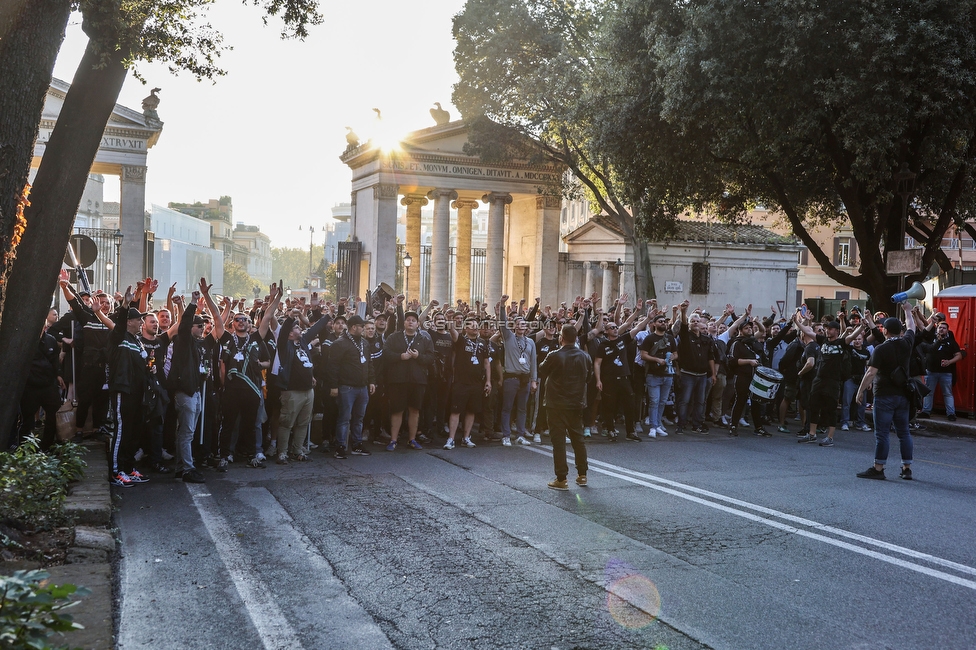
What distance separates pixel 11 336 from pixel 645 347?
980 cm

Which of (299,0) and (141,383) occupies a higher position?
(299,0)

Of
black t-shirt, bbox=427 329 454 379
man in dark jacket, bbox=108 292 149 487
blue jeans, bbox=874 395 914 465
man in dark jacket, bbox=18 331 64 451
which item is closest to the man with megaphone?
blue jeans, bbox=874 395 914 465

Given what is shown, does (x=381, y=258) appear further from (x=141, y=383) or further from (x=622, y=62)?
(x=141, y=383)

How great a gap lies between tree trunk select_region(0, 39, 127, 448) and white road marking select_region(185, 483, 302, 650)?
6.26ft

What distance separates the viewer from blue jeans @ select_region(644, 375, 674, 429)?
14188 mm

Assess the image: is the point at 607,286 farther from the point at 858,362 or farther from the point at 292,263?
the point at 292,263

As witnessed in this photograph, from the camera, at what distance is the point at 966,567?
6652 mm

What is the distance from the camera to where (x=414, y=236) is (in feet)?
121

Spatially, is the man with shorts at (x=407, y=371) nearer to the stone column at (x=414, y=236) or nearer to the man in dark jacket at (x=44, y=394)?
the man in dark jacket at (x=44, y=394)

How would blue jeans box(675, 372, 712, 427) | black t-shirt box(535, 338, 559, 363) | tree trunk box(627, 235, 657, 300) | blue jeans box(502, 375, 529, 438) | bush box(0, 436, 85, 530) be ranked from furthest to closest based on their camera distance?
tree trunk box(627, 235, 657, 300), blue jeans box(675, 372, 712, 427), black t-shirt box(535, 338, 559, 363), blue jeans box(502, 375, 529, 438), bush box(0, 436, 85, 530)

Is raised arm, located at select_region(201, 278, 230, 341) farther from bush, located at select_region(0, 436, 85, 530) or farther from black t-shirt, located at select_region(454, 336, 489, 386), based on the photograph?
black t-shirt, located at select_region(454, 336, 489, 386)

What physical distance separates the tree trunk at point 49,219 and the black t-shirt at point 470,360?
255 inches

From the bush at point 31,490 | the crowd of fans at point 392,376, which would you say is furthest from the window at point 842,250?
the bush at point 31,490

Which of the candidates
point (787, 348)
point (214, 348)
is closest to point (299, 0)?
point (214, 348)
